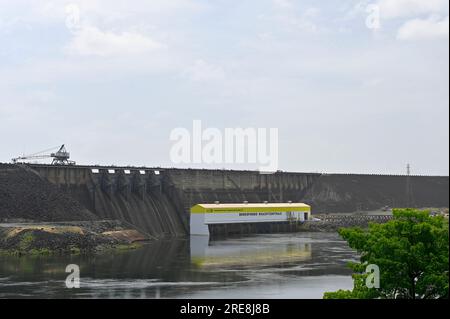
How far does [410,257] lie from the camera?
19578mm

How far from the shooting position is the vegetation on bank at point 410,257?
1936 cm

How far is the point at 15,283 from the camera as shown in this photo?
132ft

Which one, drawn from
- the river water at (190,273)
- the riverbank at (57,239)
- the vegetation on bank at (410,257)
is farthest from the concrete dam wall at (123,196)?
the vegetation on bank at (410,257)

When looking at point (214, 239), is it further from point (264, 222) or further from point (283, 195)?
point (283, 195)

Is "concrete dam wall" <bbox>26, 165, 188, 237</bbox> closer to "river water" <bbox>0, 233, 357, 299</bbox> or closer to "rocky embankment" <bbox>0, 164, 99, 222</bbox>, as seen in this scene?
"rocky embankment" <bbox>0, 164, 99, 222</bbox>

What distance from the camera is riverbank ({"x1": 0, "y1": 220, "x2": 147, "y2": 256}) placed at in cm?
6066

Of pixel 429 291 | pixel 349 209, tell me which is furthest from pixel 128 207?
pixel 429 291

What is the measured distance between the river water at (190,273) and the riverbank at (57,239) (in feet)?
9.39

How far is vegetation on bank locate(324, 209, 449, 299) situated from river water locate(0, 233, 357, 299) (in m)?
15.0

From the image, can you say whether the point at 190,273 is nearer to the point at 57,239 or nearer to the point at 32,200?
the point at 57,239

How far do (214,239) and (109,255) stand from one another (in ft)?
86.5

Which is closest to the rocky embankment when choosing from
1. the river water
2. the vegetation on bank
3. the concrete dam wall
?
the concrete dam wall

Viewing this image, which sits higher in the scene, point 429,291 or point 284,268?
point 429,291

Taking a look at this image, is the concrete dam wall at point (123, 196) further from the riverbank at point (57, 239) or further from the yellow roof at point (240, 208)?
the riverbank at point (57, 239)
